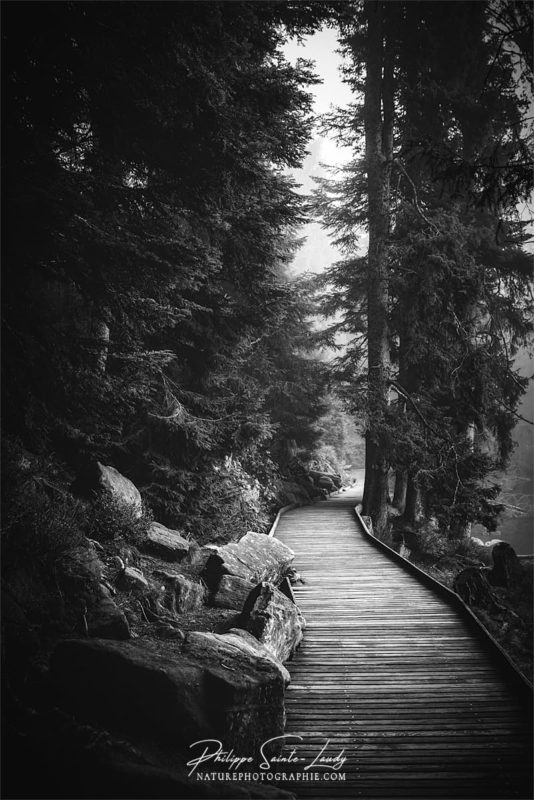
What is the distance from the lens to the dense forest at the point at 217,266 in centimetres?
425

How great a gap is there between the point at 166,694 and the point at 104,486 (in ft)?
13.1

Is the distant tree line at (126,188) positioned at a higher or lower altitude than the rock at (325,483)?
higher

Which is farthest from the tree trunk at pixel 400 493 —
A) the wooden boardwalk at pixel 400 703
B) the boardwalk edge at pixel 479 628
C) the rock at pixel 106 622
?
the rock at pixel 106 622

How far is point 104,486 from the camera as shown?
21.9ft

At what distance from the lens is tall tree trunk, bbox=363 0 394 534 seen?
12.6 metres

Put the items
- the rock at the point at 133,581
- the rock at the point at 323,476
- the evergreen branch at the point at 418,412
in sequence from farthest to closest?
the rock at the point at 323,476 → the evergreen branch at the point at 418,412 → the rock at the point at 133,581

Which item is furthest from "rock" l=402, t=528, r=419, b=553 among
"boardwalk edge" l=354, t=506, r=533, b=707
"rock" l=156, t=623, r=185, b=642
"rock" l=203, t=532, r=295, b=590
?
"rock" l=156, t=623, r=185, b=642

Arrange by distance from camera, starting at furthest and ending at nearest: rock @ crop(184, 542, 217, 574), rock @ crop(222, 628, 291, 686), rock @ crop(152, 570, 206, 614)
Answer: rock @ crop(184, 542, 217, 574)
rock @ crop(152, 570, 206, 614)
rock @ crop(222, 628, 291, 686)

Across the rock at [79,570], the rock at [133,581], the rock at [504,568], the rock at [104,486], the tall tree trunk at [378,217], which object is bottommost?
the rock at [504,568]

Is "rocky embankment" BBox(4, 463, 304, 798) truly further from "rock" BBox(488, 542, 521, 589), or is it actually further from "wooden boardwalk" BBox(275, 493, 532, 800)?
"rock" BBox(488, 542, 521, 589)

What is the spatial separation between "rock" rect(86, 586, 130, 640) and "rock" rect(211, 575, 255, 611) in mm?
2106

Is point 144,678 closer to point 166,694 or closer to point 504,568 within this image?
point 166,694

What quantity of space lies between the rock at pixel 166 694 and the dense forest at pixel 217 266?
1.25 feet

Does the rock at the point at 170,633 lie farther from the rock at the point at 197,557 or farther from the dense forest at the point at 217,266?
the rock at the point at 197,557
